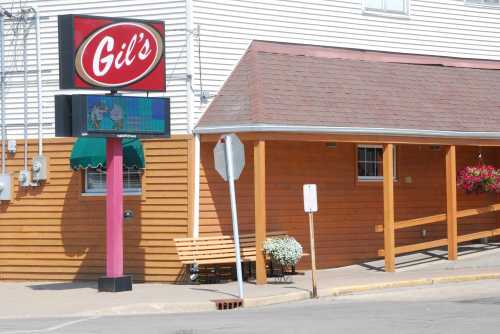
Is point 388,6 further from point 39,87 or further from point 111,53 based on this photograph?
point 39,87

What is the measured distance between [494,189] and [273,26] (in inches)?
236

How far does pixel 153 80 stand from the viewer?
18.9m

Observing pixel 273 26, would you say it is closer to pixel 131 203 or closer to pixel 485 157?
pixel 131 203

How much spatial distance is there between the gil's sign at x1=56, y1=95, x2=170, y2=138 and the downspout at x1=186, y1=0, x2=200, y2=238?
1.58 m

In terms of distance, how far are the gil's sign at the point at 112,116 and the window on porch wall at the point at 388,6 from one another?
21.8 feet

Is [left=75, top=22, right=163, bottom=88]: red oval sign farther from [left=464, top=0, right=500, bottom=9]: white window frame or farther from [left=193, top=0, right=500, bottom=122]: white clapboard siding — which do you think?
[left=464, top=0, right=500, bottom=9]: white window frame

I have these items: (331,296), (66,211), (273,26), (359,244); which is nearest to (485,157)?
(359,244)

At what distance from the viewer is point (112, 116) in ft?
59.9

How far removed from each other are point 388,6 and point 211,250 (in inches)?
296

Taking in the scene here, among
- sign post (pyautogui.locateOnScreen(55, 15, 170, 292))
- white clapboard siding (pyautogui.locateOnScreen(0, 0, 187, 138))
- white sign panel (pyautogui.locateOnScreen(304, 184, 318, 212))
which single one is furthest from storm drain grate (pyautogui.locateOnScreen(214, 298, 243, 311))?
white clapboard siding (pyautogui.locateOnScreen(0, 0, 187, 138))

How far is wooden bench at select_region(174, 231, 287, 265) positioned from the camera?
19.9m

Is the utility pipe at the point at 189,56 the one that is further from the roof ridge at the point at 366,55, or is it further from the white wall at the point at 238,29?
the roof ridge at the point at 366,55

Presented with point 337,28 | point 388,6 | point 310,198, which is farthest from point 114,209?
point 388,6

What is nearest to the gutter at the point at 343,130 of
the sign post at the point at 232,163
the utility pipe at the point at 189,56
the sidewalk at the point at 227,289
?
the utility pipe at the point at 189,56
